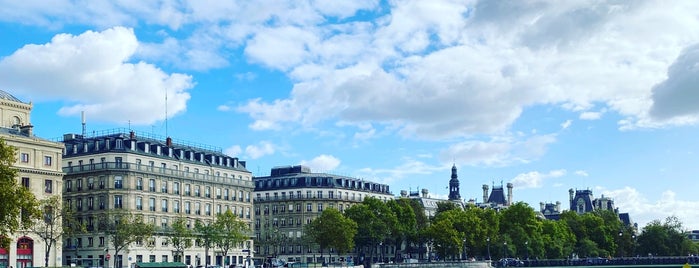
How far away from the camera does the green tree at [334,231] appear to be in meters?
134

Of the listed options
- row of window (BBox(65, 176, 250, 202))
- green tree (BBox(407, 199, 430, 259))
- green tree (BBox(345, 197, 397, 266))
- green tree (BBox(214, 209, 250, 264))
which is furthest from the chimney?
green tree (BBox(407, 199, 430, 259))

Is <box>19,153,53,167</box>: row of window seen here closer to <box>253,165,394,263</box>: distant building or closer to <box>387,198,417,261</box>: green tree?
<box>387,198,417,261</box>: green tree

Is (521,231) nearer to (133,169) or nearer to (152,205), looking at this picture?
(152,205)

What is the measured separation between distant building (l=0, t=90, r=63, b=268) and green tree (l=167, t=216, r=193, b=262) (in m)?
15.6

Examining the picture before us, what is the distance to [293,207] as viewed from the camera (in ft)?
542

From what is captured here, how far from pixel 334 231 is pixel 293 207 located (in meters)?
32.1

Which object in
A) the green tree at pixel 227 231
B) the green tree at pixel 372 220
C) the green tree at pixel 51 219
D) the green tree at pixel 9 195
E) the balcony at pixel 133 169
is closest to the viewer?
the green tree at pixel 9 195

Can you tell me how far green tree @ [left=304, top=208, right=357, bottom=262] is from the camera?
440 ft

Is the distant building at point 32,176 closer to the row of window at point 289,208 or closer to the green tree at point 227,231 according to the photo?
the green tree at point 227,231

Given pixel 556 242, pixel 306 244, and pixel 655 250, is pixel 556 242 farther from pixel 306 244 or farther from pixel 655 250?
pixel 306 244

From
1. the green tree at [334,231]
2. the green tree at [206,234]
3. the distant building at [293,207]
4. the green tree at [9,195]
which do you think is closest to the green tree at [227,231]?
the green tree at [206,234]

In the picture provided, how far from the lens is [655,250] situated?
17462cm

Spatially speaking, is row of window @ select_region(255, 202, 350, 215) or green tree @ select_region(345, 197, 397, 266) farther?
row of window @ select_region(255, 202, 350, 215)

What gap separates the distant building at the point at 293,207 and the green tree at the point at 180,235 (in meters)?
43.1
